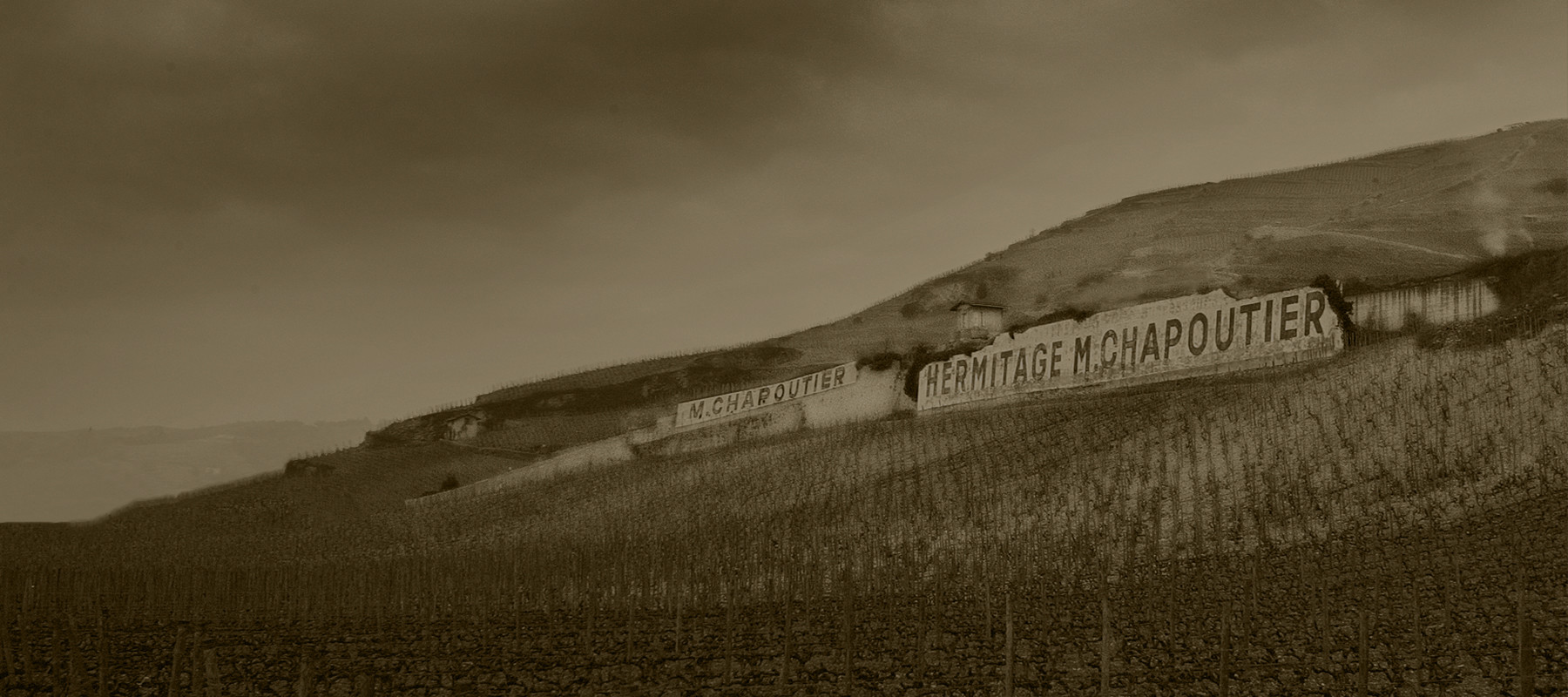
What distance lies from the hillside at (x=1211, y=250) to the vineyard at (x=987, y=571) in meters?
33.3

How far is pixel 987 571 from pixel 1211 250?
223ft

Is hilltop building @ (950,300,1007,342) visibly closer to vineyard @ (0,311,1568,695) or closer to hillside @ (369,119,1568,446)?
vineyard @ (0,311,1568,695)

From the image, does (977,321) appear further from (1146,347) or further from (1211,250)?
(1211,250)

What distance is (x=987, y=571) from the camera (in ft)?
71.2

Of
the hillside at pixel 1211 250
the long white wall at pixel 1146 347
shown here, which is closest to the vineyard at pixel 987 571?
the long white wall at pixel 1146 347

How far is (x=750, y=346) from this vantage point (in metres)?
84.9

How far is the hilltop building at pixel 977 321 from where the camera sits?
5578 centimetres

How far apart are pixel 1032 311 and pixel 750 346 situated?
1742 centimetres

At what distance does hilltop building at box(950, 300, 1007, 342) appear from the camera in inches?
2196

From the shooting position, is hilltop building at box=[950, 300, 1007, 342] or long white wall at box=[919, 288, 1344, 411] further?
hilltop building at box=[950, 300, 1007, 342]

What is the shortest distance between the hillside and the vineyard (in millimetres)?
33345

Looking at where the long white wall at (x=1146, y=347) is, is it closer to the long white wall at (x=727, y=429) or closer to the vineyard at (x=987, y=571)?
the vineyard at (x=987, y=571)

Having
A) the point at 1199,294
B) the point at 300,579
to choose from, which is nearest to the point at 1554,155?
the point at 1199,294

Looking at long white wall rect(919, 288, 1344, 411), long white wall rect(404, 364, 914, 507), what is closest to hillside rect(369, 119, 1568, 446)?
long white wall rect(404, 364, 914, 507)
